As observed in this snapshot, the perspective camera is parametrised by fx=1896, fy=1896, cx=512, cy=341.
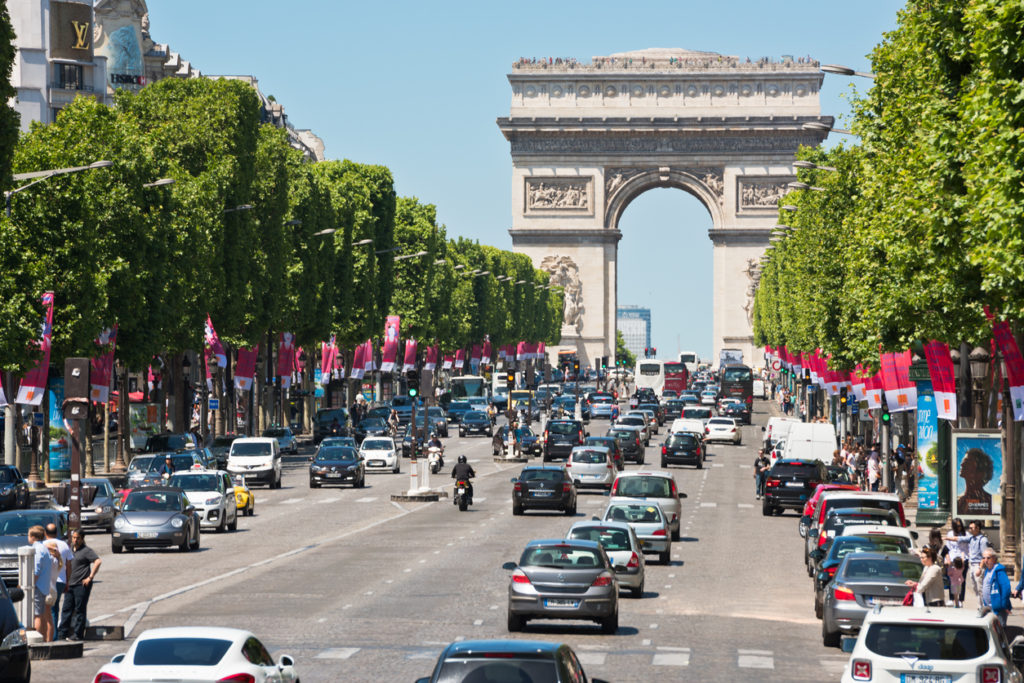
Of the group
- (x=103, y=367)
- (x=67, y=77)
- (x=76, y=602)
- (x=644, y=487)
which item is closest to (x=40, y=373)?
(x=103, y=367)

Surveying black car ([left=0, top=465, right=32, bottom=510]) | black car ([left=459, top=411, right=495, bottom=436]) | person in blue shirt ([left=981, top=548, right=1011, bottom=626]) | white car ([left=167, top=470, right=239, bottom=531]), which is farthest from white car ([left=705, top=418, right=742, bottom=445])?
person in blue shirt ([left=981, top=548, right=1011, bottom=626])

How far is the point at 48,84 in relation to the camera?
107m

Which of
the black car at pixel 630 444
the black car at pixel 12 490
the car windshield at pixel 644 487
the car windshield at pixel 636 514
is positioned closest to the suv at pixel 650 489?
the car windshield at pixel 644 487

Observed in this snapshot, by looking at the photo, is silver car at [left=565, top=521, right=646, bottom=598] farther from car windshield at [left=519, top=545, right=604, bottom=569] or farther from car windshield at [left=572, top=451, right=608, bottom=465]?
car windshield at [left=572, top=451, right=608, bottom=465]

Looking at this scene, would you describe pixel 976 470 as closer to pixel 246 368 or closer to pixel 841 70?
pixel 841 70

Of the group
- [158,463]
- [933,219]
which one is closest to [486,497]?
[158,463]

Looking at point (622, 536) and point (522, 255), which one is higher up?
point (522, 255)

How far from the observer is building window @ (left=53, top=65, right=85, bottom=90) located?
358 feet

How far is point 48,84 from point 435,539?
227ft

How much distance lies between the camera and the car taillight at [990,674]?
18.7 metres

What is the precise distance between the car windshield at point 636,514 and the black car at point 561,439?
3772 cm

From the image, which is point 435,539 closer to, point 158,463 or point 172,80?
point 158,463

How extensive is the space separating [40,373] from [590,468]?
59.6ft

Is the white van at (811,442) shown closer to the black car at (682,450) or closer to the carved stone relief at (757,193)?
the black car at (682,450)
